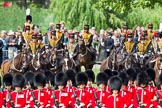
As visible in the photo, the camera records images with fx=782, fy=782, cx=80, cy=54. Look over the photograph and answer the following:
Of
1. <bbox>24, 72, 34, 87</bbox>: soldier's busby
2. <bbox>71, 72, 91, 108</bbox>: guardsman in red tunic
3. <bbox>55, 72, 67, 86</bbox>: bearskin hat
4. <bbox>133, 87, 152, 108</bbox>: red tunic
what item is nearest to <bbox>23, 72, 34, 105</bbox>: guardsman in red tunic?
<bbox>24, 72, 34, 87</bbox>: soldier's busby

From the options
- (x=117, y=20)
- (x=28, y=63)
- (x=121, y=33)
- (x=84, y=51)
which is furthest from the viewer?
(x=117, y=20)

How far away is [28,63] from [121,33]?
6.66m

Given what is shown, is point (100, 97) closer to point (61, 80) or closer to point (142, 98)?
point (142, 98)

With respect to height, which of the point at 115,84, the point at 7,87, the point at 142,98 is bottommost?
the point at 142,98

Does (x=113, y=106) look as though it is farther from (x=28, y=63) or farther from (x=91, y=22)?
(x=91, y=22)

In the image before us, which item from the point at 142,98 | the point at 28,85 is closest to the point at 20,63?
the point at 28,85

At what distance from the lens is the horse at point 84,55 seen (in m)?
23.8

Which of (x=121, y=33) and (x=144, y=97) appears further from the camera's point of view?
(x=121, y=33)

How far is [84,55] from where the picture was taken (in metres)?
24.1

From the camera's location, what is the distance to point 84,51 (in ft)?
78.8

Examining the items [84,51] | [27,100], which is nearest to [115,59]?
[84,51]

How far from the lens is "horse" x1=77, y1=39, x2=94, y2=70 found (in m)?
23.8

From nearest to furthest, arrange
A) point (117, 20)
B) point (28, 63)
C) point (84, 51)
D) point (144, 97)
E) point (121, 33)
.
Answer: point (144, 97) < point (28, 63) < point (84, 51) < point (121, 33) < point (117, 20)

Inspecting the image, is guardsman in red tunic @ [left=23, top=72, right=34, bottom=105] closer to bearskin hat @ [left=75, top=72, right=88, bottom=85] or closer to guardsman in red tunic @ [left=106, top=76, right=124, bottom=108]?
bearskin hat @ [left=75, top=72, right=88, bottom=85]
